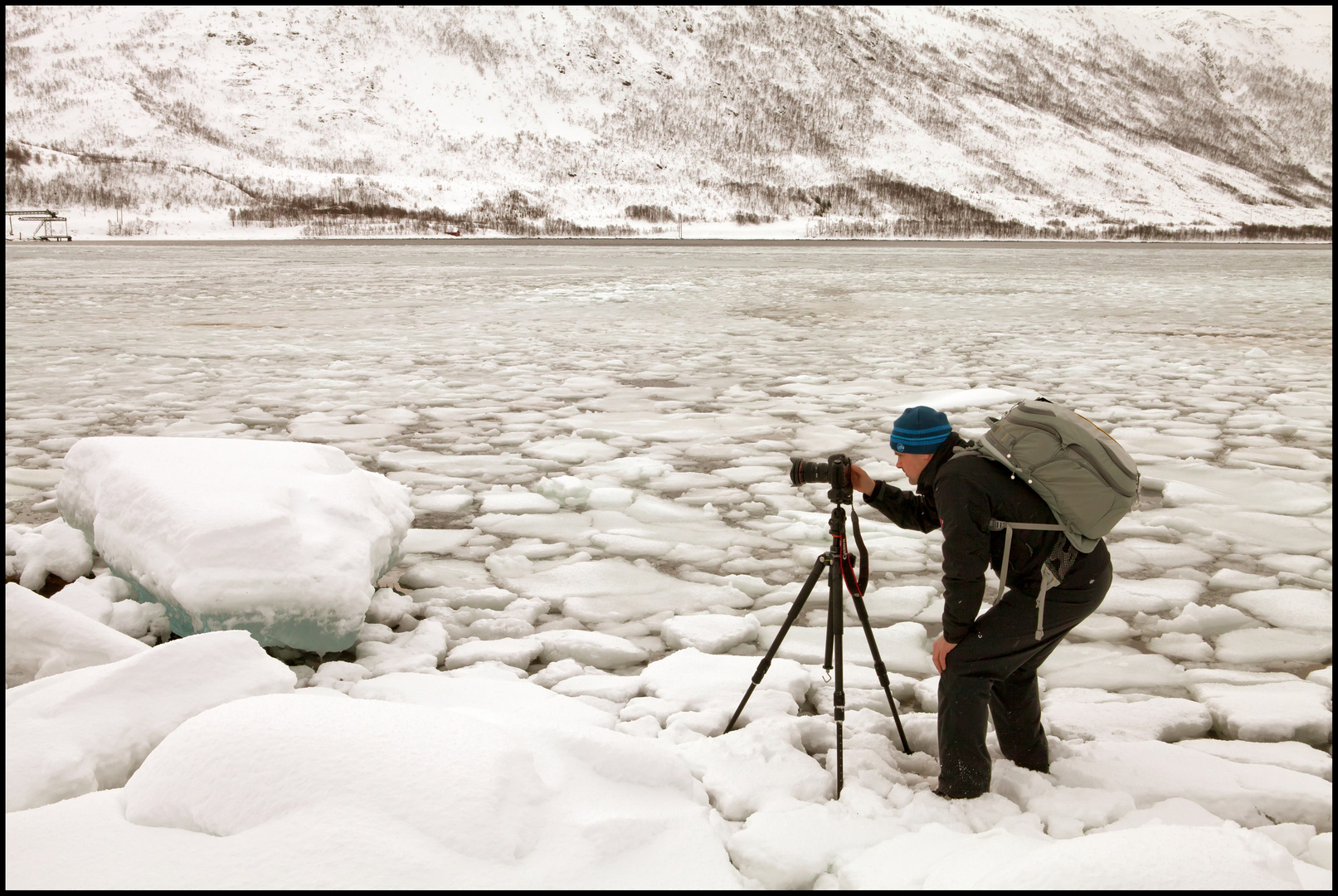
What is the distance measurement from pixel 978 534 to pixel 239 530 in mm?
2017

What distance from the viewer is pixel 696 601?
3.08 meters

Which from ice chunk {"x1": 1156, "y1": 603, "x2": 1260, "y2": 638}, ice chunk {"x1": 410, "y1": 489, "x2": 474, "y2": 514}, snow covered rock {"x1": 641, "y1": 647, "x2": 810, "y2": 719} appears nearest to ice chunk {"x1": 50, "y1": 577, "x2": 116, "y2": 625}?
ice chunk {"x1": 410, "y1": 489, "x2": 474, "y2": 514}

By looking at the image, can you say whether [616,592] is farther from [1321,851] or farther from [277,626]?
[1321,851]

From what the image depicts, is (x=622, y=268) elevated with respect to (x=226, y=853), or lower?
elevated

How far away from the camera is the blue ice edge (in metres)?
2.53

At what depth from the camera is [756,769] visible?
2055 millimetres

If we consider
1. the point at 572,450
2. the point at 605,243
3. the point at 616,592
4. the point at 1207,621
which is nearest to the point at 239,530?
the point at 616,592

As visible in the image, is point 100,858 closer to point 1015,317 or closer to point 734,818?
point 734,818

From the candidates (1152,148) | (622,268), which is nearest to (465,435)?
(622,268)

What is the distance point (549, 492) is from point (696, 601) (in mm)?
1217

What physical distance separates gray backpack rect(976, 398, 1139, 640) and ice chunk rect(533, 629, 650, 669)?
4.01 ft

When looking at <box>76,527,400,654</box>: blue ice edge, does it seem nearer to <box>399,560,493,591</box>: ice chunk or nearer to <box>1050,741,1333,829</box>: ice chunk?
<box>399,560,493,591</box>: ice chunk

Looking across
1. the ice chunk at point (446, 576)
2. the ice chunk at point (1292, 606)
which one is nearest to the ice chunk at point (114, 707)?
the ice chunk at point (446, 576)

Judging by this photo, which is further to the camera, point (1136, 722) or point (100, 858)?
point (1136, 722)
